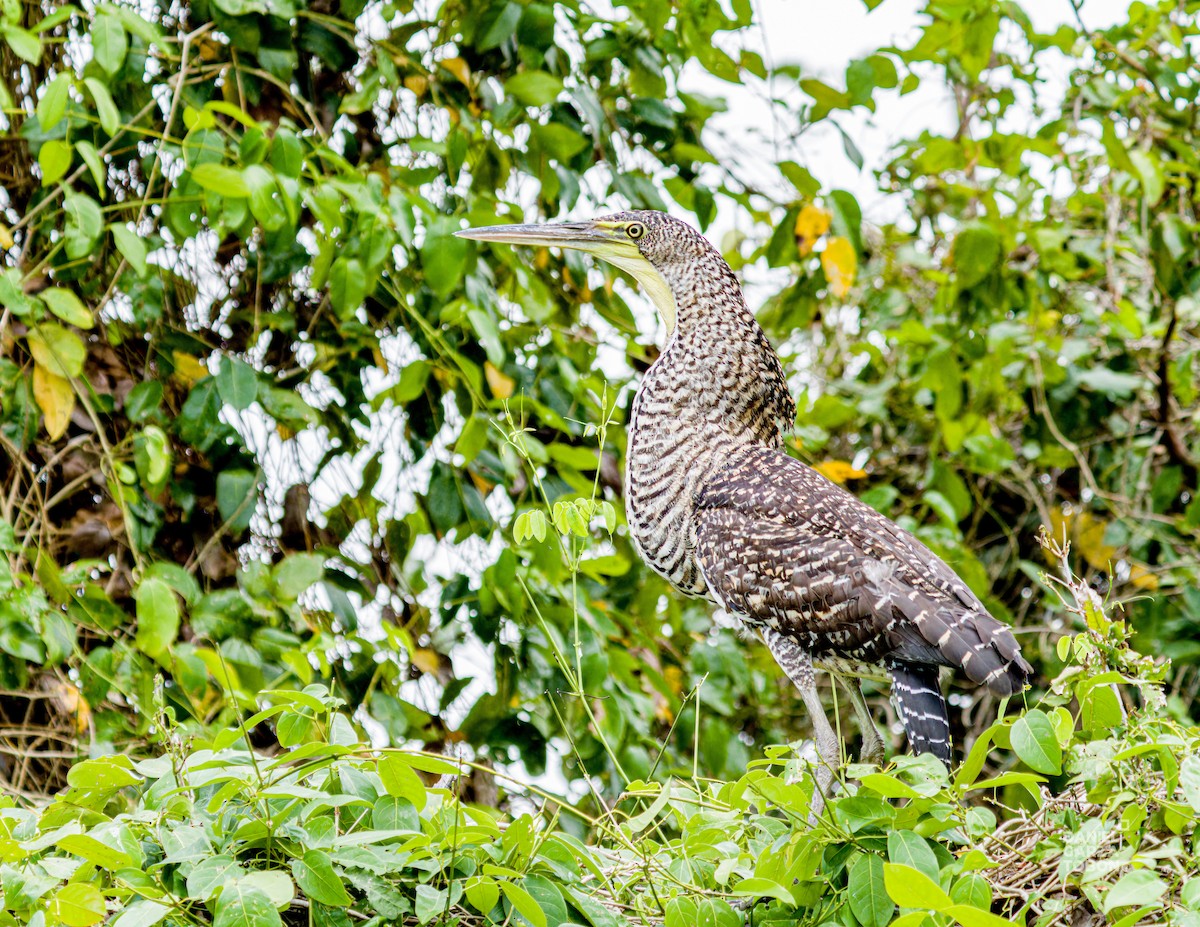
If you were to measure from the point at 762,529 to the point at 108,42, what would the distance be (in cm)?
192

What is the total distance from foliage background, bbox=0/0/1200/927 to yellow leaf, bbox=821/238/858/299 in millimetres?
13

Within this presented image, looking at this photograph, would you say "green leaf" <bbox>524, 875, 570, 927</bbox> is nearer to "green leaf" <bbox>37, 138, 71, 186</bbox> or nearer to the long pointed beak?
the long pointed beak

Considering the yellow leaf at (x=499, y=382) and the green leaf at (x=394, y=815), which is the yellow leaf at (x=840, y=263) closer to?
the yellow leaf at (x=499, y=382)

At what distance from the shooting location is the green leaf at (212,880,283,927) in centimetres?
197

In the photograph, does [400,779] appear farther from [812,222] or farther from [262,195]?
[812,222]

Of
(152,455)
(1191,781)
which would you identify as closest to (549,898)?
(1191,781)

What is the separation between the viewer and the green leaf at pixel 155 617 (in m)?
3.37

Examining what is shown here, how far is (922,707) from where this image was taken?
279cm

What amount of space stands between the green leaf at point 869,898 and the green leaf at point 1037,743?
28cm

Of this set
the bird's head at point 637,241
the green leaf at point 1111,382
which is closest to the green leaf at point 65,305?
the bird's head at point 637,241

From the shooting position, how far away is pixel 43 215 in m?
3.85

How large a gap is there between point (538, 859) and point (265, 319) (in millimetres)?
2326

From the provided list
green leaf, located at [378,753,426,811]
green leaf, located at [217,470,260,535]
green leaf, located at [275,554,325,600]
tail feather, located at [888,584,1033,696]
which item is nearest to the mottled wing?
tail feather, located at [888,584,1033,696]

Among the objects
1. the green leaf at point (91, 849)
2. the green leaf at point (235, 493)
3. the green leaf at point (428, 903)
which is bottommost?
the green leaf at point (428, 903)
